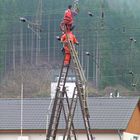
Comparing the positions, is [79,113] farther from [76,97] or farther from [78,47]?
[78,47]

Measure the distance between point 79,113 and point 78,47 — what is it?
8804 mm

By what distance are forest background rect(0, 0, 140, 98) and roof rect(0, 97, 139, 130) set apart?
17.2ft

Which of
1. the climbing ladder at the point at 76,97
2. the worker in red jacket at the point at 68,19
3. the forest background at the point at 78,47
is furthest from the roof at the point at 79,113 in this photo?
the worker in red jacket at the point at 68,19

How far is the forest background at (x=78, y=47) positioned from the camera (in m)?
25.2

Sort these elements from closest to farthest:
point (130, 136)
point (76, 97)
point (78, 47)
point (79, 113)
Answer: point (76, 97)
point (130, 136)
point (79, 113)
point (78, 47)

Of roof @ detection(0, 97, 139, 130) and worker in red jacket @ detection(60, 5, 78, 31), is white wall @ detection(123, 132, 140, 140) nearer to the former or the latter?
roof @ detection(0, 97, 139, 130)

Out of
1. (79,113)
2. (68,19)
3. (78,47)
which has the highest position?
(78,47)

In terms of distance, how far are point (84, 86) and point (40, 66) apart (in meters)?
24.1

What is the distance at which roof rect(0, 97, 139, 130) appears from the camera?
54.9 ft

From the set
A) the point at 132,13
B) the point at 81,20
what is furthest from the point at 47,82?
the point at 81,20

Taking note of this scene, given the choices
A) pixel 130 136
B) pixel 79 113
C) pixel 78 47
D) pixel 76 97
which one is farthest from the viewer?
pixel 78 47

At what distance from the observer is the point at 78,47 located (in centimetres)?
2577

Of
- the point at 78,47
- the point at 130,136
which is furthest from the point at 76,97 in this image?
the point at 78,47

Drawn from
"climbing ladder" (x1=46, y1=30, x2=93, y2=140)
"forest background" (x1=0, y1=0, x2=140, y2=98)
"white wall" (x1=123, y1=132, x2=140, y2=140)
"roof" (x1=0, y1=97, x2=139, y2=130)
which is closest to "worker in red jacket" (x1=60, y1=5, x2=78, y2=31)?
"climbing ladder" (x1=46, y1=30, x2=93, y2=140)
